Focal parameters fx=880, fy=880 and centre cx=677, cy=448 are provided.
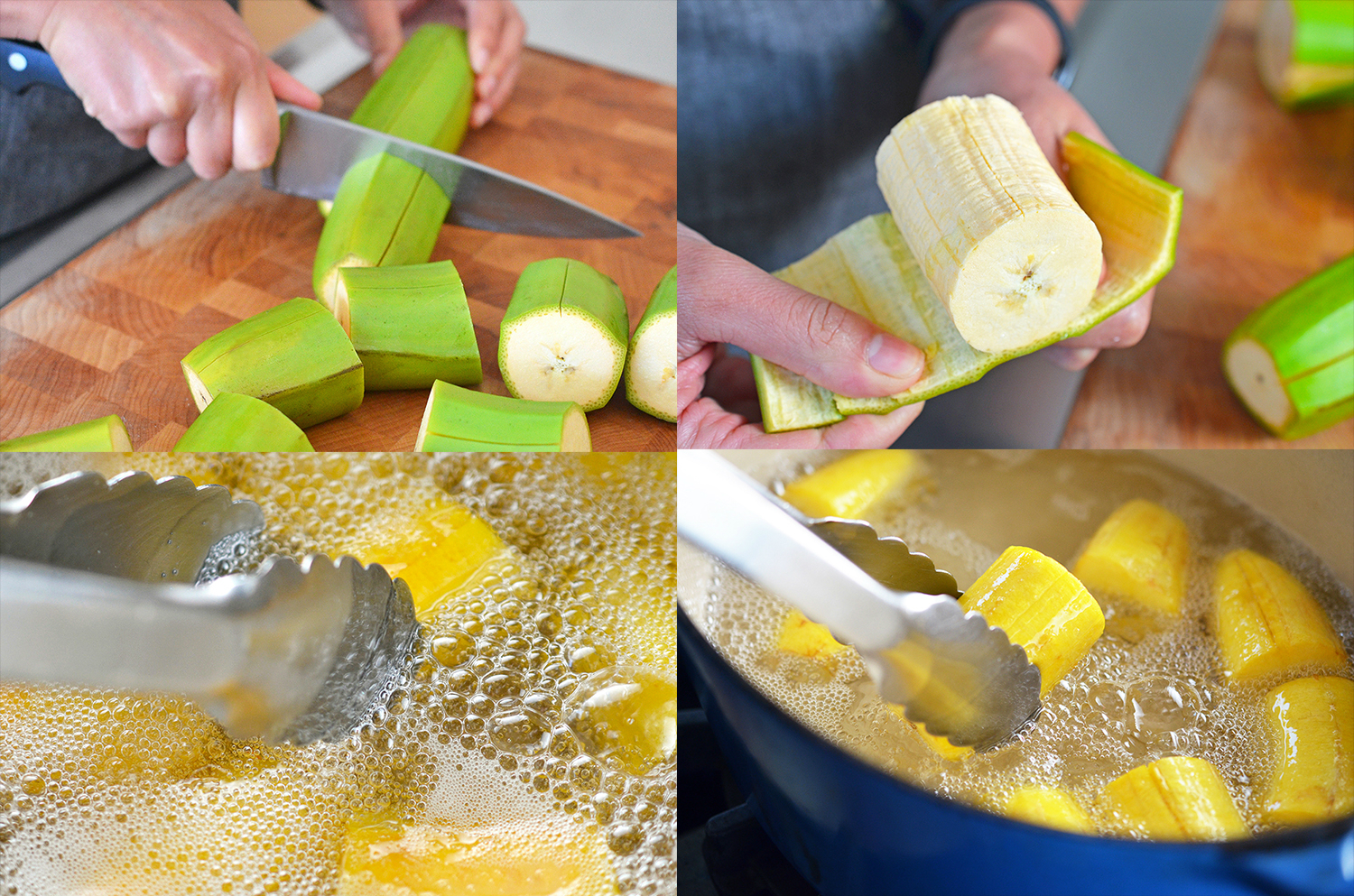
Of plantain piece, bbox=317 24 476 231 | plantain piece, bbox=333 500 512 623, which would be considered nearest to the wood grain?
plantain piece, bbox=333 500 512 623

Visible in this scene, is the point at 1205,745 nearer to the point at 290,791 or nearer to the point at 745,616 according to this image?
the point at 745,616

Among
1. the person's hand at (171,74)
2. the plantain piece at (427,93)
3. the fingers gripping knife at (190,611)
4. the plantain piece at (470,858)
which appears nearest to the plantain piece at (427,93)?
the plantain piece at (427,93)

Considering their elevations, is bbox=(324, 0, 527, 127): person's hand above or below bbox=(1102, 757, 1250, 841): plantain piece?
above

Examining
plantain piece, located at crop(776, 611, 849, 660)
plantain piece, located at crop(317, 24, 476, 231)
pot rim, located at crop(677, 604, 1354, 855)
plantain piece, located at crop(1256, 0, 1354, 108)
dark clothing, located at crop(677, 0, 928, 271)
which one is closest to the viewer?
pot rim, located at crop(677, 604, 1354, 855)

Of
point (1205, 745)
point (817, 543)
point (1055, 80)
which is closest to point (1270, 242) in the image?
point (1055, 80)

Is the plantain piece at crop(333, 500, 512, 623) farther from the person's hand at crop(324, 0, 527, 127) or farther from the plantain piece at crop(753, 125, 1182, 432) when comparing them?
the person's hand at crop(324, 0, 527, 127)

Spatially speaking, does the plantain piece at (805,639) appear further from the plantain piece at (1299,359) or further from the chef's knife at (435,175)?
the plantain piece at (1299,359)
